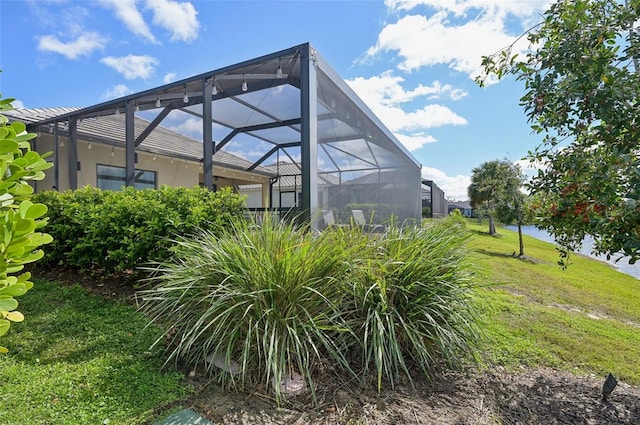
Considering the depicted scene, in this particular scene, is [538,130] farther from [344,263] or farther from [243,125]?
[243,125]

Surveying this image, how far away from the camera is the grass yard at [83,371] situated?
1762mm

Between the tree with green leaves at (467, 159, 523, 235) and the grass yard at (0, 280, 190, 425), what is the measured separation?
17024mm

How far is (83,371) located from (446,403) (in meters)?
2.58

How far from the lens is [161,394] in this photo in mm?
1939

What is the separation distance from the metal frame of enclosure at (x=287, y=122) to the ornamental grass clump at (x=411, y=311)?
46.6 inches

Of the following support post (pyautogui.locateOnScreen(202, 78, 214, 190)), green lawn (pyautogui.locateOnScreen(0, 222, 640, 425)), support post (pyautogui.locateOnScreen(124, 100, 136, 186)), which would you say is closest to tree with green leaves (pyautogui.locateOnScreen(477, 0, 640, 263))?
green lawn (pyautogui.locateOnScreen(0, 222, 640, 425))

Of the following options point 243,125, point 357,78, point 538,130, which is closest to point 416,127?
point 357,78

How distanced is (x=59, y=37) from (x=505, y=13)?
7.79 meters

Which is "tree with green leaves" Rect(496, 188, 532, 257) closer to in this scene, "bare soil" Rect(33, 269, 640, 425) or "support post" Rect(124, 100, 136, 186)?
"bare soil" Rect(33, 269, 640, 425)

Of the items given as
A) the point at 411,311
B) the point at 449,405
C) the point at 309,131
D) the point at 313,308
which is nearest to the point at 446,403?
the point at 449,405

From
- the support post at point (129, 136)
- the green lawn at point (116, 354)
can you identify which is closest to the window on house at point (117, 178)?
the support post at point (129, 136)

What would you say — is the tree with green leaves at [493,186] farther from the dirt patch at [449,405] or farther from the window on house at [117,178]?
the window on house at [117,178]

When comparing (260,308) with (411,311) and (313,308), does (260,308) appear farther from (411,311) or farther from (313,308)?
(411,311)

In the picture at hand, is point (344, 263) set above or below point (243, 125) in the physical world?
below
